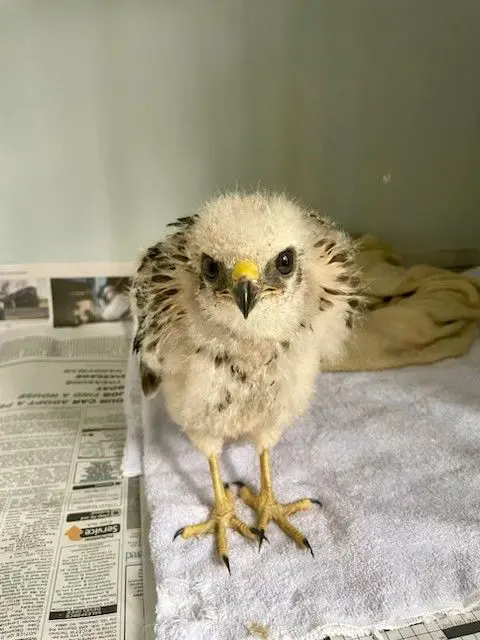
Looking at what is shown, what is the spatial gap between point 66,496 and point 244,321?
487 mm

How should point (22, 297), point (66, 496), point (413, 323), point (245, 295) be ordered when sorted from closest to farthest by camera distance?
point (245, 295) → point (66, 496) → point (413, 323) → point (22, 297)

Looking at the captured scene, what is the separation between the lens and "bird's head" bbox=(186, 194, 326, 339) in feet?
2.37

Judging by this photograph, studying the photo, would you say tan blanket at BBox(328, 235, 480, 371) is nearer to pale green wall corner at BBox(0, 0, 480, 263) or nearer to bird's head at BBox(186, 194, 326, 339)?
pale green wall corner at BBox(0, 0, 480, 263)

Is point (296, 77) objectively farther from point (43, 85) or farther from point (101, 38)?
point (43, 85)

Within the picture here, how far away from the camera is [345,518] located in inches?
37.1

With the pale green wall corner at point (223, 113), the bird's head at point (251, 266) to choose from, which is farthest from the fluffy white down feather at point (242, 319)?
the pale green wall corner at point (223, 113)

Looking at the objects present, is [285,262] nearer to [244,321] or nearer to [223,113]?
[244,321]

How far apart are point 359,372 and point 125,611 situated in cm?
68

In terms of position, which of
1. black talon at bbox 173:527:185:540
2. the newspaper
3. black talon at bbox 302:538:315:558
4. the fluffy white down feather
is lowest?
the newspaper

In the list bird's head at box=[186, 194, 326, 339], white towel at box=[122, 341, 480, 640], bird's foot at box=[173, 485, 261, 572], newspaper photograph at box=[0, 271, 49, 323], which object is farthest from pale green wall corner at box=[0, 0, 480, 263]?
bird's foot at box=[173, 485, 261, 572]

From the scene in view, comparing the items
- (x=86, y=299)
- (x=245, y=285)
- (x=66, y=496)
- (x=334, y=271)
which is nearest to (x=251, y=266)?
(x=245, y=285)

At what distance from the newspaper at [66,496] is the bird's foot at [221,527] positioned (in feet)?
0.27

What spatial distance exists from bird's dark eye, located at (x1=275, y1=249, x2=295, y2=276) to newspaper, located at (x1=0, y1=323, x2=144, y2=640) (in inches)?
18.6

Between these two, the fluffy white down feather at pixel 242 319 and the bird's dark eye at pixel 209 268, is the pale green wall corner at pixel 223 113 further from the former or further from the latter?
the bird's dark eye at pixel 209 268
